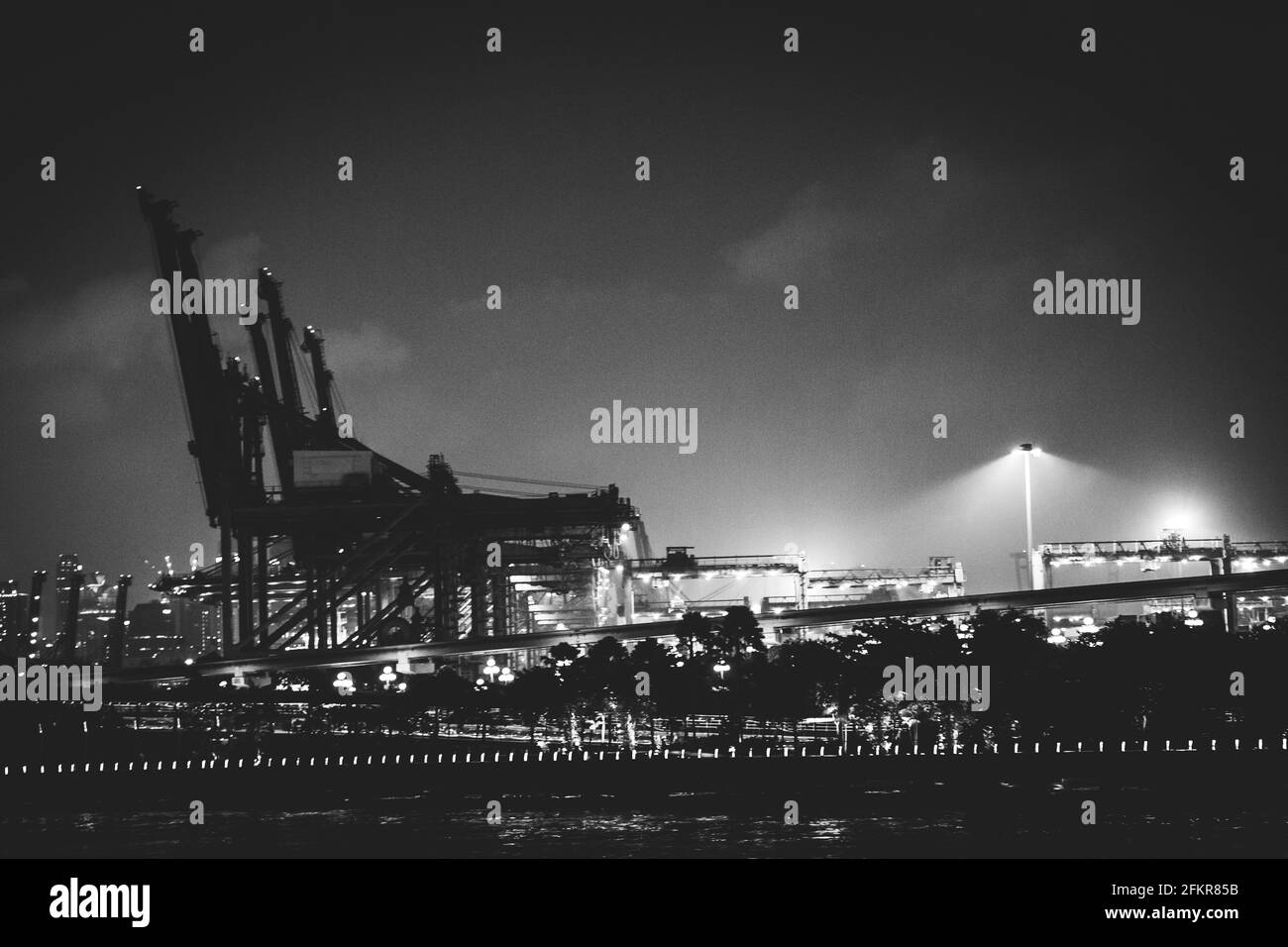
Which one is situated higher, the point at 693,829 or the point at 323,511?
the point at 323,511

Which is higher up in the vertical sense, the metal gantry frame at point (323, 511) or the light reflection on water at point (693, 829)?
the metal gantry frame at point (323, 511)

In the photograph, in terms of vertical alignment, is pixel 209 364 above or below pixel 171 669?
above

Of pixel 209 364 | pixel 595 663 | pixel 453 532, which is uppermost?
pixel 209 364

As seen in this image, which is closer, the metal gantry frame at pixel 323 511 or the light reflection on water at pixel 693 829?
the light reflection on water at pixel 693 829

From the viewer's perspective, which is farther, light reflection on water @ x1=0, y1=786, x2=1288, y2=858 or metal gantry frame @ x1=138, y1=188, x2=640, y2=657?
metal gantry frame @ x1=138, y1=188, x2=640, y2=657

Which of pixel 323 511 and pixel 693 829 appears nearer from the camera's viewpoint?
pixel 693 829

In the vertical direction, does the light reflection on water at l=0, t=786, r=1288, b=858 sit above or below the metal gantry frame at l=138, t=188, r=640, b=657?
below
